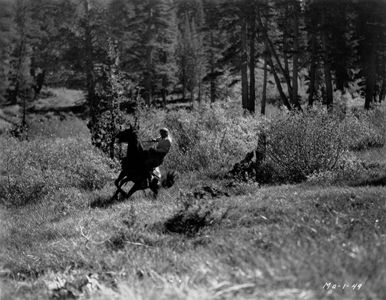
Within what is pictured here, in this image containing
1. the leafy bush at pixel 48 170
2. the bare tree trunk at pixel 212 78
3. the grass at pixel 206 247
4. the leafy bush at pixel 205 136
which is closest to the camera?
the grass at pixel 206 247

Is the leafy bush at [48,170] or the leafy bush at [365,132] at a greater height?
the leafy bush at [365,132]

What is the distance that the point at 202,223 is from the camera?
33.0 feet

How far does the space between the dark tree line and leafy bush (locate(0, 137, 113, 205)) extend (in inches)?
89.4

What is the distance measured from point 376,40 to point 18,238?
31111 mm

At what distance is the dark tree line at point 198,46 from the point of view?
3653 cm

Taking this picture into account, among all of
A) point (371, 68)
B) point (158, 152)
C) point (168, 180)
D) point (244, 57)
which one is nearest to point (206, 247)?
point (158, 152)

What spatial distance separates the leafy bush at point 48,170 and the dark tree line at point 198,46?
7.45 feet

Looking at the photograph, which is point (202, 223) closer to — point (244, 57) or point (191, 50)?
point (244, 57)

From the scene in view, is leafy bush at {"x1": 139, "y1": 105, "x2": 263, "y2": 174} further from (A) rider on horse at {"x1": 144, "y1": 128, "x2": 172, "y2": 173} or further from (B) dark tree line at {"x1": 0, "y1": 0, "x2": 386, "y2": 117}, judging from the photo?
(A) rider on horse at {"x1": 144, "y1": 128, "x2": 172, "y2": 173}

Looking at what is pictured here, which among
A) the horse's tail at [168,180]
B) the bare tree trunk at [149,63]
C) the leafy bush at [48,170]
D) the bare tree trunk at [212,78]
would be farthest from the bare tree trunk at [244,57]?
the horse's tail at [168,180]

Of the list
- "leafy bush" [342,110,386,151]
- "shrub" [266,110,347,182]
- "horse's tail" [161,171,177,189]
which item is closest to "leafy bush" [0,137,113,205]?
"horse's tail" [161,171,177,189]

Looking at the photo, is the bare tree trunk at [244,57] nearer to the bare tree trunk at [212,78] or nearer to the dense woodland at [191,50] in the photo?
the dense woodland at [191,50]

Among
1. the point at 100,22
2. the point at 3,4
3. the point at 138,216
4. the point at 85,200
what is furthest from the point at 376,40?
the point at 3,4

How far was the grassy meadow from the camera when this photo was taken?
3855 millimetres
